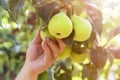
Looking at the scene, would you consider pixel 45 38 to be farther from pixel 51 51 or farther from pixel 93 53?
pixel 93 53

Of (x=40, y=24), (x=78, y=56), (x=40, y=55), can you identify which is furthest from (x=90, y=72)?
(x=40, y=24)

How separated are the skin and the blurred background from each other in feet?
0.24

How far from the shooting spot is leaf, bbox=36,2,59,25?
1201mm

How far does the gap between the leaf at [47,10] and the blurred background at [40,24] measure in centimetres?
3

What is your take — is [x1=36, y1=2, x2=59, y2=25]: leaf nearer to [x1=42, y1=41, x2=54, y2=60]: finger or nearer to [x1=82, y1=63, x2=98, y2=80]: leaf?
[x1=42, y1=41, x2=54, y2=60]: finger

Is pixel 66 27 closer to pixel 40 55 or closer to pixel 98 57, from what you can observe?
pixel 98 57

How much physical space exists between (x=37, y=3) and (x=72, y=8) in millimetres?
108

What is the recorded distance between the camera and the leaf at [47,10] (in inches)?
47.3

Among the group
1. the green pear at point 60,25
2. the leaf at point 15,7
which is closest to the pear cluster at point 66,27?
the green pear at point 60,25

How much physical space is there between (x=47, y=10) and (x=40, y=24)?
6 centimetres

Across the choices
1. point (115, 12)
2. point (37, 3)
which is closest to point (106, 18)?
point (115, 12)

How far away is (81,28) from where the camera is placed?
1229 mm

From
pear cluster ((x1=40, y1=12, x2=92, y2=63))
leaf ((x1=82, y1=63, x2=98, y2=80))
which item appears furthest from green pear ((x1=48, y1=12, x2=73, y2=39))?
leaf ((x1=82, y1=63, x2=98, y2=80))

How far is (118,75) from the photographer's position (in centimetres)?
202
